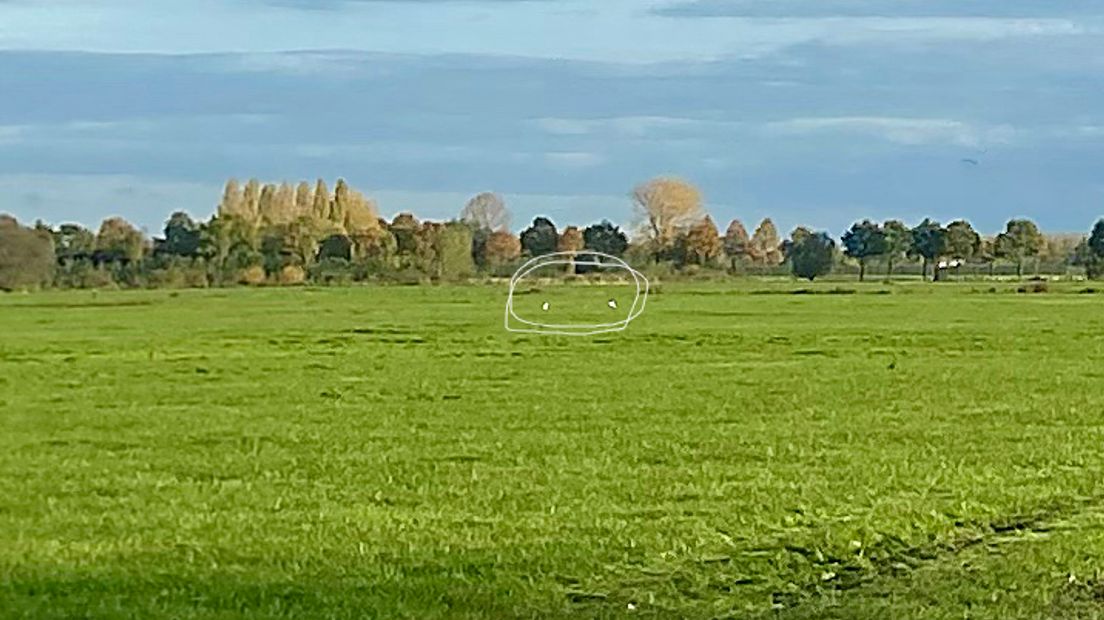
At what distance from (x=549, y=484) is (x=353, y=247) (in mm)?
74421

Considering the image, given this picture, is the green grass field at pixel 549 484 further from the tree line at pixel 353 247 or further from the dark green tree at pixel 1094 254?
the dark green tree at pixel 1094 254

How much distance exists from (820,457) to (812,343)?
24005 mm

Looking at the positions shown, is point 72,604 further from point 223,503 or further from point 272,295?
point 272,295

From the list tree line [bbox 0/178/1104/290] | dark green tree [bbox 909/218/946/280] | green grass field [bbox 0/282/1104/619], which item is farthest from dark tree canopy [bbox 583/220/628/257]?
green grass field [bbox 0/282/1104/619]

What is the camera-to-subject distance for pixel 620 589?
10000 millimetres

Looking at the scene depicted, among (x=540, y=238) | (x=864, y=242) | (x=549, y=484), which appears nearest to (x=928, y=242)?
(x=864, y=242)

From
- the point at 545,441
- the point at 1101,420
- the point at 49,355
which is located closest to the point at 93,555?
the point at 545,441

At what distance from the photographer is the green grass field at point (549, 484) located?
9891 mm

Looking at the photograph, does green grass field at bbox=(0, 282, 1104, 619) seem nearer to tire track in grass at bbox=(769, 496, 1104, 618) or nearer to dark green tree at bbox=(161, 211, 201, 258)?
tire track in grass at bbox=(769, 496, 1104, 618)

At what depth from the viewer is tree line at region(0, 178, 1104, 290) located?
77.4 metres

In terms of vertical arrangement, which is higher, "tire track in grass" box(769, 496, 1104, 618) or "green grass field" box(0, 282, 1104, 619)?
"tire track in grass" box(769, 496, 1104, 618)

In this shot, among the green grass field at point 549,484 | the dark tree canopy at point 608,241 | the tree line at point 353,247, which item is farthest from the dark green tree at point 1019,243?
the green grass field at point 549,484

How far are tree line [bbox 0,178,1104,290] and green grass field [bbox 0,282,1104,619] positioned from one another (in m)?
41.0

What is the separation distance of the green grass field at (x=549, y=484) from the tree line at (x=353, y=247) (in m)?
41.0
